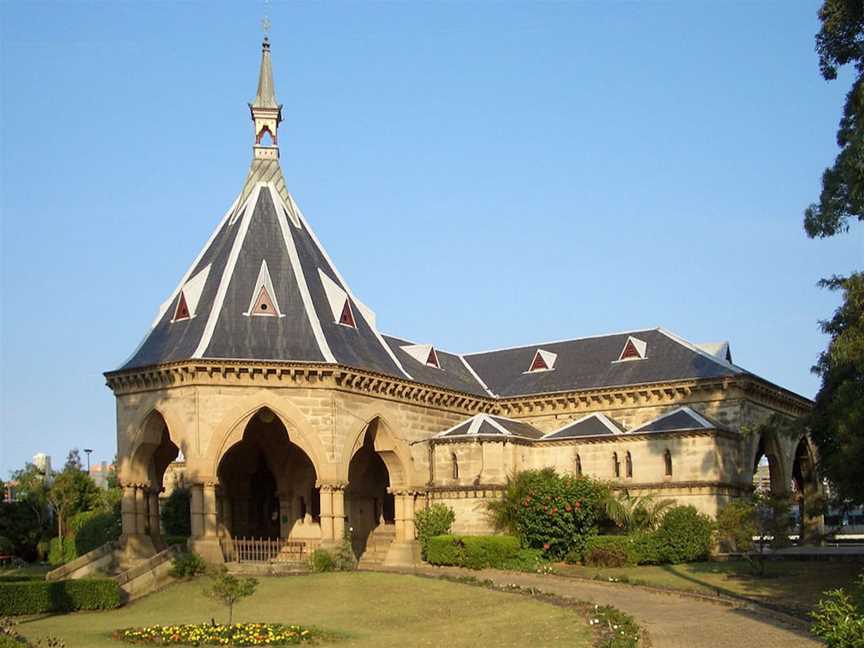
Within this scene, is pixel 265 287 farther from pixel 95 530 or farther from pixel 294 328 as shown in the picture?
pixel 95 530

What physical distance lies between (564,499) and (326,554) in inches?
351

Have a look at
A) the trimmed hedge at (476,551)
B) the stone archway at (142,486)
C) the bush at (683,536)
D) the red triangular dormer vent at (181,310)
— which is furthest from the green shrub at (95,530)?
the bush at (683,536)

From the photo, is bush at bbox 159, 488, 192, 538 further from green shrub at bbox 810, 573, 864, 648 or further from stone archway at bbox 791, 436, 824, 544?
green shrub at bbox 810, 573, 864, 648

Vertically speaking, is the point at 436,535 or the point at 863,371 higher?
the point at 863,371

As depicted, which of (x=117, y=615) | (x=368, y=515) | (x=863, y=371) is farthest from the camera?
(x=368, y=515)

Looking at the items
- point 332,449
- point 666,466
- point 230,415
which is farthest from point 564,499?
point 230,415

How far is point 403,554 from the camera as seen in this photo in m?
43.7

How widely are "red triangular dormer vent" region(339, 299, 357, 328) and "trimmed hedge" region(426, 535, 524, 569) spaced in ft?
30.3

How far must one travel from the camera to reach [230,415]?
39375 mm

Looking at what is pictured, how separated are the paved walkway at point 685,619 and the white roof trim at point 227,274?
13355mm

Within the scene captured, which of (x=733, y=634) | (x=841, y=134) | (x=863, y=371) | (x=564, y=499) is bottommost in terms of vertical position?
(x=733, y=634)

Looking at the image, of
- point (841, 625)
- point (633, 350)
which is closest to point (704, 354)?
point (633, 350)

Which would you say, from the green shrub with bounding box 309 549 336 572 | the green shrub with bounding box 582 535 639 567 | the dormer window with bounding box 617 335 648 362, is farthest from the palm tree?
the green shrub with bounding box 309 549 336 572

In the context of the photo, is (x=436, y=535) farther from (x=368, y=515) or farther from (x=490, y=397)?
(x=490, y=397)
